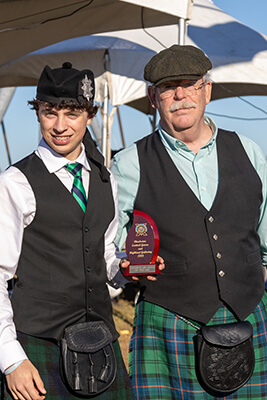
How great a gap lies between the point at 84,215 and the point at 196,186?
55 cm

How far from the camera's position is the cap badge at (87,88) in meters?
2.15

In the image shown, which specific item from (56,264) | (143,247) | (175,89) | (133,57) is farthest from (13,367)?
(133,57)

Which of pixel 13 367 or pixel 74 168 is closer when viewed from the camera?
pixel 13 367

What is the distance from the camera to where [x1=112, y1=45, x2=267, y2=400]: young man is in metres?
2.34

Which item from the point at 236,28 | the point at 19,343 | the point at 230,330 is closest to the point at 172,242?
the point at 230,330

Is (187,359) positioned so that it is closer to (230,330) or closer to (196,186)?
(230,330)

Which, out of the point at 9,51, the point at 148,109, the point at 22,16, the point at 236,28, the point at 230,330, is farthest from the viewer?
the point at 148,109

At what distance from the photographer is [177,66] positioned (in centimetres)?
238

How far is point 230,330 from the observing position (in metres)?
2.31

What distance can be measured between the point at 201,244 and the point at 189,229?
3.0 inches

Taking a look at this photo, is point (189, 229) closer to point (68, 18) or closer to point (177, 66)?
point (177, 66)

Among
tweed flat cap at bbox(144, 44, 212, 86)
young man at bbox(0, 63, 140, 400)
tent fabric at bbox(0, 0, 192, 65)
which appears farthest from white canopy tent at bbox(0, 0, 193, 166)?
young man at bbox(0, 63, 140, 400)

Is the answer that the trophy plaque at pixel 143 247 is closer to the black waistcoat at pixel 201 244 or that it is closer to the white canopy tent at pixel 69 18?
the black waistcoat at pixel 201 244

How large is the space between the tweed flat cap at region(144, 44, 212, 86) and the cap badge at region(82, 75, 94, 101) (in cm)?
33
